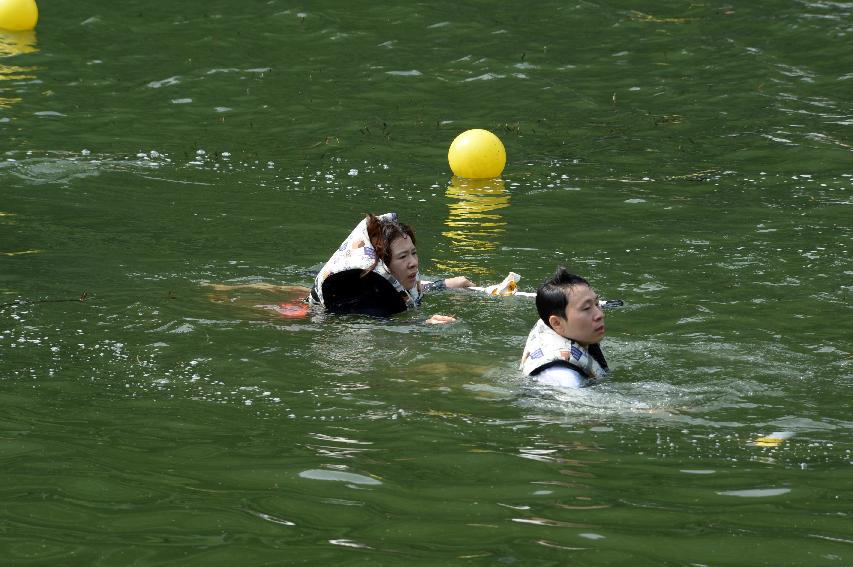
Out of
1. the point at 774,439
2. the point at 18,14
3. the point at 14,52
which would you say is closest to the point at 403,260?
the point at 774,439

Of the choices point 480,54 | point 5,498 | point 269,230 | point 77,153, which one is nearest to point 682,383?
point 5,498

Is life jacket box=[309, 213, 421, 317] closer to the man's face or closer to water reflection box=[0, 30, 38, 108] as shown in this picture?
the man's face

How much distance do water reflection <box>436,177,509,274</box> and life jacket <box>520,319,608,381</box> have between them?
3.28 m

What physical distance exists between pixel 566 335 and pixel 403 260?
2266mm

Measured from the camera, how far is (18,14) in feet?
72.4

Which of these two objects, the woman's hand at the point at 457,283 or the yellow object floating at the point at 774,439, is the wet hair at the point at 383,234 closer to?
the woman's hand at the point at 457,283

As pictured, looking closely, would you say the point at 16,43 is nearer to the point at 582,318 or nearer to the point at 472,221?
the point at 472,221

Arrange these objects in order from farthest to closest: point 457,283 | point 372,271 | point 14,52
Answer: point 14,52 < point 457,283 < point 372,271

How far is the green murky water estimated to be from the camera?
5758mm

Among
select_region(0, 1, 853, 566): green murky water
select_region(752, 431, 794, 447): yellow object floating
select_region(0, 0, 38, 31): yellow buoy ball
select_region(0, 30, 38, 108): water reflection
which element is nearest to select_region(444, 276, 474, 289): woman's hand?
select_region(0, 1, 853, 566): green murky water

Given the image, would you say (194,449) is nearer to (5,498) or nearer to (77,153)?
(5,498)

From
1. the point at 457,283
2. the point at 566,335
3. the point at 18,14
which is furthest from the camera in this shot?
the point at 18,14

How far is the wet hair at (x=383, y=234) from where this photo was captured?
33.0ft

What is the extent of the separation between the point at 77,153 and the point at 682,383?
1004 cm
